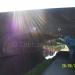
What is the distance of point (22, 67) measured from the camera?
164 inches

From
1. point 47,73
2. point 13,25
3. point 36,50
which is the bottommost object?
point 47,73

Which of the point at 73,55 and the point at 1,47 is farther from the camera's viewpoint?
the point at 1,47

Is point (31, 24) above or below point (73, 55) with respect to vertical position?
above

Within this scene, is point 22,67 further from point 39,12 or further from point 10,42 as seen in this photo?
point 39,12

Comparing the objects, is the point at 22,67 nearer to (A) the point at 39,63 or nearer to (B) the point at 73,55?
(A) the point at 39,63

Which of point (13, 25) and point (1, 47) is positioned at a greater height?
point (13, 25)

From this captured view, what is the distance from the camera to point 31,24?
13.7 ft

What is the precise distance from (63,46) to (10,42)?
0.69 metres

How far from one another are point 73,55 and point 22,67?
2.16 ft

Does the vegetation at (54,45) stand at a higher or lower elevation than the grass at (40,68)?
higher

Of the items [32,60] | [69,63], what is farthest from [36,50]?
[69,63]

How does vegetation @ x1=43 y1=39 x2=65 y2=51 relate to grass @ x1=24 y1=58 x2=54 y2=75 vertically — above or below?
above

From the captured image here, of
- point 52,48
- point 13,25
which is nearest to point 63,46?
point 52,48

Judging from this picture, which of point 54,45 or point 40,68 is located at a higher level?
point 54,45
